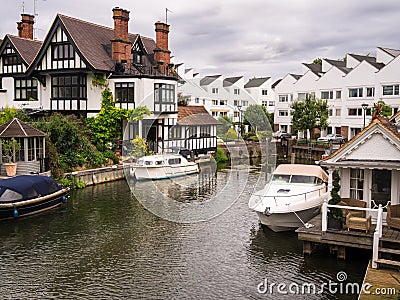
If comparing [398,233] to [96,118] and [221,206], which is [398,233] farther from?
[96,118]

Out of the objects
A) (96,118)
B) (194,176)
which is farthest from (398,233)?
(96,118)

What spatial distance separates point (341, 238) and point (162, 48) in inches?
1204

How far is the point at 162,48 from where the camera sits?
41594 mm

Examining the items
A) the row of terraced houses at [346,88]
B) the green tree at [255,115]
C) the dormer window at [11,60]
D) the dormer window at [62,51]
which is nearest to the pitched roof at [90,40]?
the dormer window at [62,51]

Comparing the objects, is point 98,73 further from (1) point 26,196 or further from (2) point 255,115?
(2) point 255,115

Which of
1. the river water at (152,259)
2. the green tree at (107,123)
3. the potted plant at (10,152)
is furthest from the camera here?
the green tree at (107,123)

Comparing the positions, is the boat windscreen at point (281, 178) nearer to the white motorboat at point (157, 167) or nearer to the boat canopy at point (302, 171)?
the boat canopy at point (302, 171)

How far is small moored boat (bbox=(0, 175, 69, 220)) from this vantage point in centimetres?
2030

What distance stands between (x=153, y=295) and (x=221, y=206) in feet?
39.4

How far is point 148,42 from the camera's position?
47.6m

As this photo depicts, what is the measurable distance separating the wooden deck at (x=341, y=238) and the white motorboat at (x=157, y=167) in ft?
57.2

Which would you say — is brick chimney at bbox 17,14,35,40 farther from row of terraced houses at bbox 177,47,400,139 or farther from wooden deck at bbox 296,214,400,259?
wooden deck at bbox 296,214,400,259

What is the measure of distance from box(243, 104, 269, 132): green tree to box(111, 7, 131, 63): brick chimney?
A: 64.6ft

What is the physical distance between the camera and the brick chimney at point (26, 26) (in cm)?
4781
